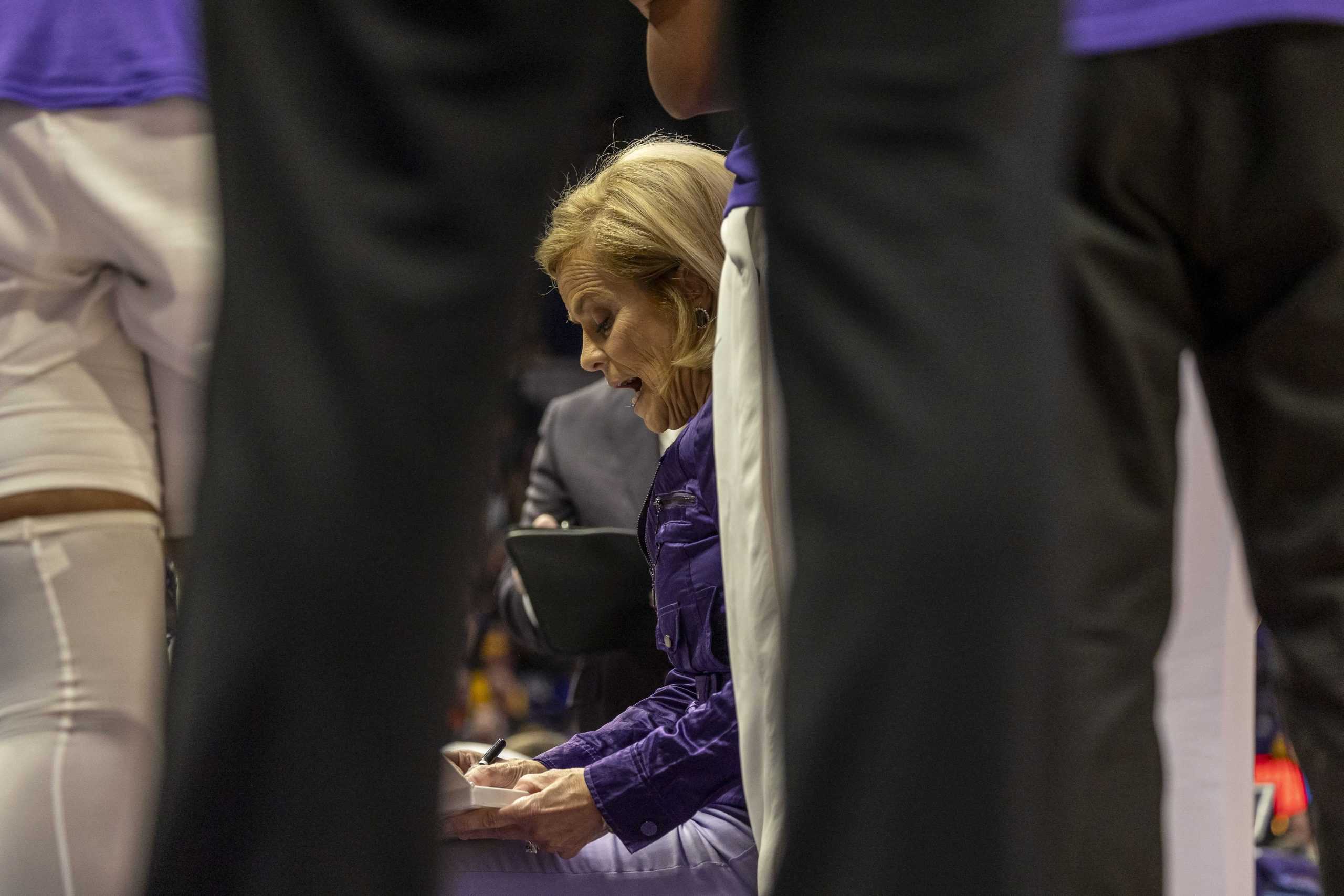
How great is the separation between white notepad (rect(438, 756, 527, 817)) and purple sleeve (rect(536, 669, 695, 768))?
14cm

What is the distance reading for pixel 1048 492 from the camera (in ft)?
1.51

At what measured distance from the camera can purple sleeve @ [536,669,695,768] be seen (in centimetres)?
150

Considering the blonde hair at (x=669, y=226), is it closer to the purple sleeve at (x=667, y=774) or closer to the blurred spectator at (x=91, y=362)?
the purple sleeve at (x=667, y=774)

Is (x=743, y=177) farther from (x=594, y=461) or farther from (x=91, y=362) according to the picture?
(x=594, y=461)

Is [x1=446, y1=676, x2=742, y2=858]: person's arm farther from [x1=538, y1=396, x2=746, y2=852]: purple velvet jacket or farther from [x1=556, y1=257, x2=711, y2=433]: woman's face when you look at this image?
[x1=556, y1=257, x2=711, y2=433]: woman's face

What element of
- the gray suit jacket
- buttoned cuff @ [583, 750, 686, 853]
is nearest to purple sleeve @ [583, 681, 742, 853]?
buttoned cuff @ [583, 750, 686, 853]

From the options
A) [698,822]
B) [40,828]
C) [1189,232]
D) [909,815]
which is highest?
[1189,232]

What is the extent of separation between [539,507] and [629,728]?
3.49 feet

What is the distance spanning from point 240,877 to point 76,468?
721 millimetres

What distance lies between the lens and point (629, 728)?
1513mm

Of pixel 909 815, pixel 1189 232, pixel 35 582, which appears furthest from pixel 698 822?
pixel 909 815

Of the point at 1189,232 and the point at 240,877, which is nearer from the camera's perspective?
the point at 240,877

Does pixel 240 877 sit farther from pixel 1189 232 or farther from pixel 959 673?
pixel 1189 232

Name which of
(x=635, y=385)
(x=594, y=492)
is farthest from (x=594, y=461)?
(x=635, y=385)
